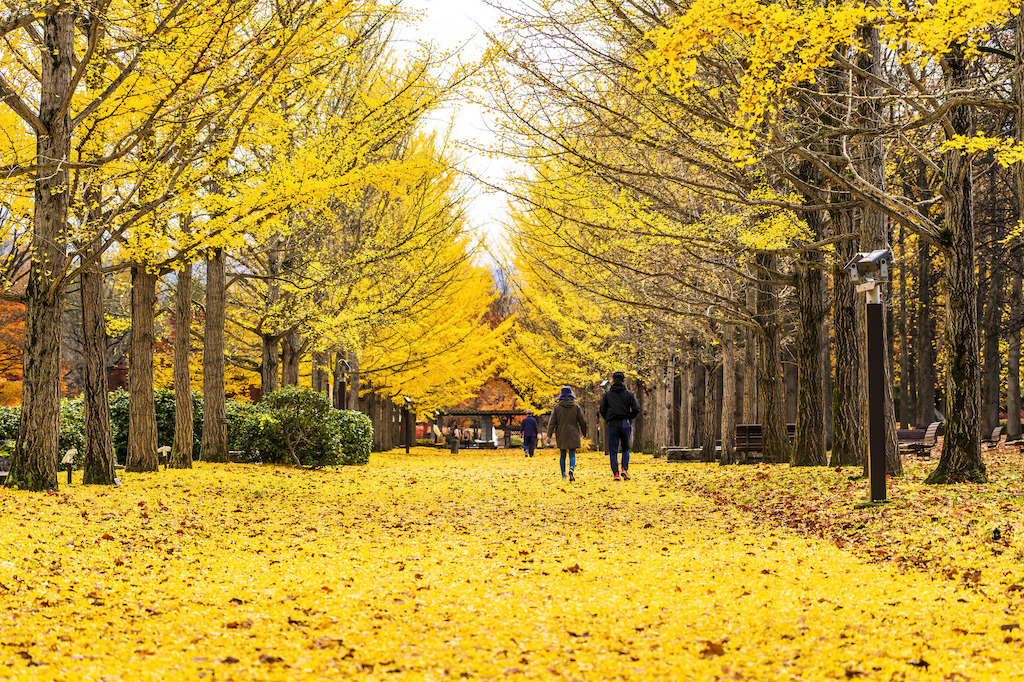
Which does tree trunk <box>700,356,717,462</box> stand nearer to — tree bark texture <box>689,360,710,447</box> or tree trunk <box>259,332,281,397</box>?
tree bark texture <box>689,360,710,447</box>

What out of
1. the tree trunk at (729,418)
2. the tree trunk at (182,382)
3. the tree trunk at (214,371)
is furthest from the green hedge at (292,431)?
the tree trunk at (729,418)

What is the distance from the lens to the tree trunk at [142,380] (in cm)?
1315

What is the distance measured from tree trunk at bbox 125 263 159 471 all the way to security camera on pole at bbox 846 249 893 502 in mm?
9570

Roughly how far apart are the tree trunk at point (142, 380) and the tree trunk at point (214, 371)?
256 cm

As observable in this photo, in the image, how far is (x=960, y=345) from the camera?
9.80 metres

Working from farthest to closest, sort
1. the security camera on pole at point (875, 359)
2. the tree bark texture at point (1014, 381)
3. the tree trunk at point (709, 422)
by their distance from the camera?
the tree bark texture at point (1014, 381), the tree trunk at point (709, 422), the security camera on pole at point (875, 359)

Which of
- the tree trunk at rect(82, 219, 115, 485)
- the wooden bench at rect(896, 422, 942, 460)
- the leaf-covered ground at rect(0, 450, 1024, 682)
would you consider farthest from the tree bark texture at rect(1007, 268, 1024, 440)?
the tree trunk at rect(82, 219, 115, 485)

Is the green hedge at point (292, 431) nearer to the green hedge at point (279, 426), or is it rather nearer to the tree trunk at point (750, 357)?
the green hedge at point (279, 426)

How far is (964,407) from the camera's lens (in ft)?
31.9

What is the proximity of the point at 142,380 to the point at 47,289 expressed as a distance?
3052mm

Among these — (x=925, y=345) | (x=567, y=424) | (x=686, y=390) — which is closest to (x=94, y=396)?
(x=567, y=424)

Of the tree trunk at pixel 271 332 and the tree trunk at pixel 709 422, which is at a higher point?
the tree trunk at pixel 271 332

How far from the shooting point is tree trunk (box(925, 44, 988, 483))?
Result: 9.74 meters

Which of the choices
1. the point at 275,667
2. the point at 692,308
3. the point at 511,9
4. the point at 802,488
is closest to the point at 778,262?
the point at 692,308
